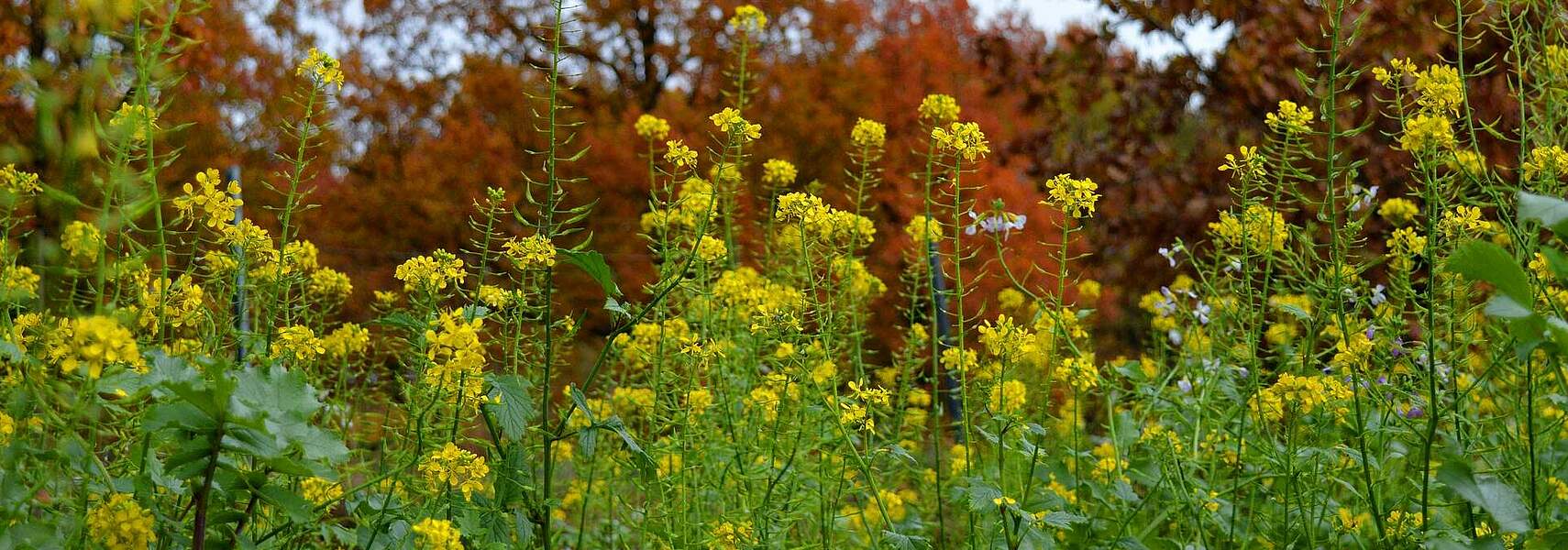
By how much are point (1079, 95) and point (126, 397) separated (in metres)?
5.03

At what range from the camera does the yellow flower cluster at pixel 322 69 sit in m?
1.88

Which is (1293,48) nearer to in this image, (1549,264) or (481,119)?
(1549,264)

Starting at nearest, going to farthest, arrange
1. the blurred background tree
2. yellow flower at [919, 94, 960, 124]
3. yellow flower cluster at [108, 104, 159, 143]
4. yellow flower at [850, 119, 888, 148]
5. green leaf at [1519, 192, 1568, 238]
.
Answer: yellow flower cluster at [108, 104, 159, 143], green leaf at [1519, 192, 1568, 238], yellow flower at [919, 94, 960, 124], yellow flower at [850, 119, 888, 148], the blurred background tree

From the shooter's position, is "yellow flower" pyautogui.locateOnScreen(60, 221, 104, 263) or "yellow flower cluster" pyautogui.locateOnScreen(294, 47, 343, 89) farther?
"yellow flower cluster" pyautogui.locateOnScreen(294, 47, 343, 89)

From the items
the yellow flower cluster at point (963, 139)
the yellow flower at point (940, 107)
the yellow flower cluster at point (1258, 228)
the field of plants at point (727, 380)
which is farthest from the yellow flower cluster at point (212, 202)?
the yellow flower cluster at point (1258, 228)

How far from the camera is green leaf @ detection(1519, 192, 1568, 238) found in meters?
1.50

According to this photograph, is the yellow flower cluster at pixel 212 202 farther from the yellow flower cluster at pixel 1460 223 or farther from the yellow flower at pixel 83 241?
the yellow flower cluster at pixel 1460 223

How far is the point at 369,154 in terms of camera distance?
880 centimetres

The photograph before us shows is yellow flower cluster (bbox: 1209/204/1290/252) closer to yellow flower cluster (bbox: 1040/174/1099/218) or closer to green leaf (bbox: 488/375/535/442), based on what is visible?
yellow flower cluster (bbox: 1040/174/1099/218)

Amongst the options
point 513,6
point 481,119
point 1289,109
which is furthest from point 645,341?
point 513,6

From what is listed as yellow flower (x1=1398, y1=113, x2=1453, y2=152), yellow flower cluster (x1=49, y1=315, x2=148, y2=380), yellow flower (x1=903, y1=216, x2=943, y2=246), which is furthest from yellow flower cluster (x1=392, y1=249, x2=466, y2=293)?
yellow flower (x1=1398, y1=113, x2=1453, y2=152)

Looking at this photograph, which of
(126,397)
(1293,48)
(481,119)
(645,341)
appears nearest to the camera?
(126,397)

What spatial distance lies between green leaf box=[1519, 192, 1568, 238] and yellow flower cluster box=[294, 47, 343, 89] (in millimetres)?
1538

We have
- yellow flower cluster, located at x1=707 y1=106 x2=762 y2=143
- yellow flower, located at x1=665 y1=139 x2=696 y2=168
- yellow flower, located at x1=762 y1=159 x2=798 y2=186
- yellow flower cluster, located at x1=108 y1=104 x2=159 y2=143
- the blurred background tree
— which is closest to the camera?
yellow flower cluster, located at x1=108 y1=104 x2=159 y2=143
